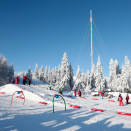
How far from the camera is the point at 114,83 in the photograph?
4728cm

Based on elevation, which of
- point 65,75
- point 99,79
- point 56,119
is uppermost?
point 65,75

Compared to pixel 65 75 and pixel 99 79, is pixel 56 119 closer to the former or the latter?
pixel 65 75

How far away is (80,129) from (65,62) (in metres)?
33.9

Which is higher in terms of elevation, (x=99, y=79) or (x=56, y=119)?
(x=99, y=79)

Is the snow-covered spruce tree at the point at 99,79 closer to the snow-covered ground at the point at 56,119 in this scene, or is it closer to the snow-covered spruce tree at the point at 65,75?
the snow-covered spruce tree at the point at 65,75

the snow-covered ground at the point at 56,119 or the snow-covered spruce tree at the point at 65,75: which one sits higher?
the snow-covered spruce tree at the point at 65,75

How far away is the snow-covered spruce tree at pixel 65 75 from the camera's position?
36.5 m

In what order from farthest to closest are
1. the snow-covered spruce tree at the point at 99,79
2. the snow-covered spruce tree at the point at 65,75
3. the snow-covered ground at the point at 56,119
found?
the snow-covered spruce tree at the point at 99,79, the snow-covered spruce tree at the point at 65,75, the snow-covered ground at the point at 56,119

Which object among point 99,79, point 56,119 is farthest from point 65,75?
point 56,119

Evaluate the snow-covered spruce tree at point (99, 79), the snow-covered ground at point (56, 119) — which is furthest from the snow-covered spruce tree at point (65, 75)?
the snow-covered ground at point (56, 119)

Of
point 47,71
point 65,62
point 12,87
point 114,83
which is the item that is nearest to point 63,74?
point 65,62

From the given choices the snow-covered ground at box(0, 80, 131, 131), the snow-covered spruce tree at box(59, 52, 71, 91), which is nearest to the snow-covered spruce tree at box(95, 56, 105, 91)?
the snow-covered spruce tree at box(59, 52, 71, 91)

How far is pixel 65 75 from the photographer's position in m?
37.5

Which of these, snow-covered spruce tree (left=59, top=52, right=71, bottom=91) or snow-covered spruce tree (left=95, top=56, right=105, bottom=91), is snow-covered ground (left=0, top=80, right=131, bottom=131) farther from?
snow-covered spruce tree (left=95, top=56, right=105, bottom=91)
